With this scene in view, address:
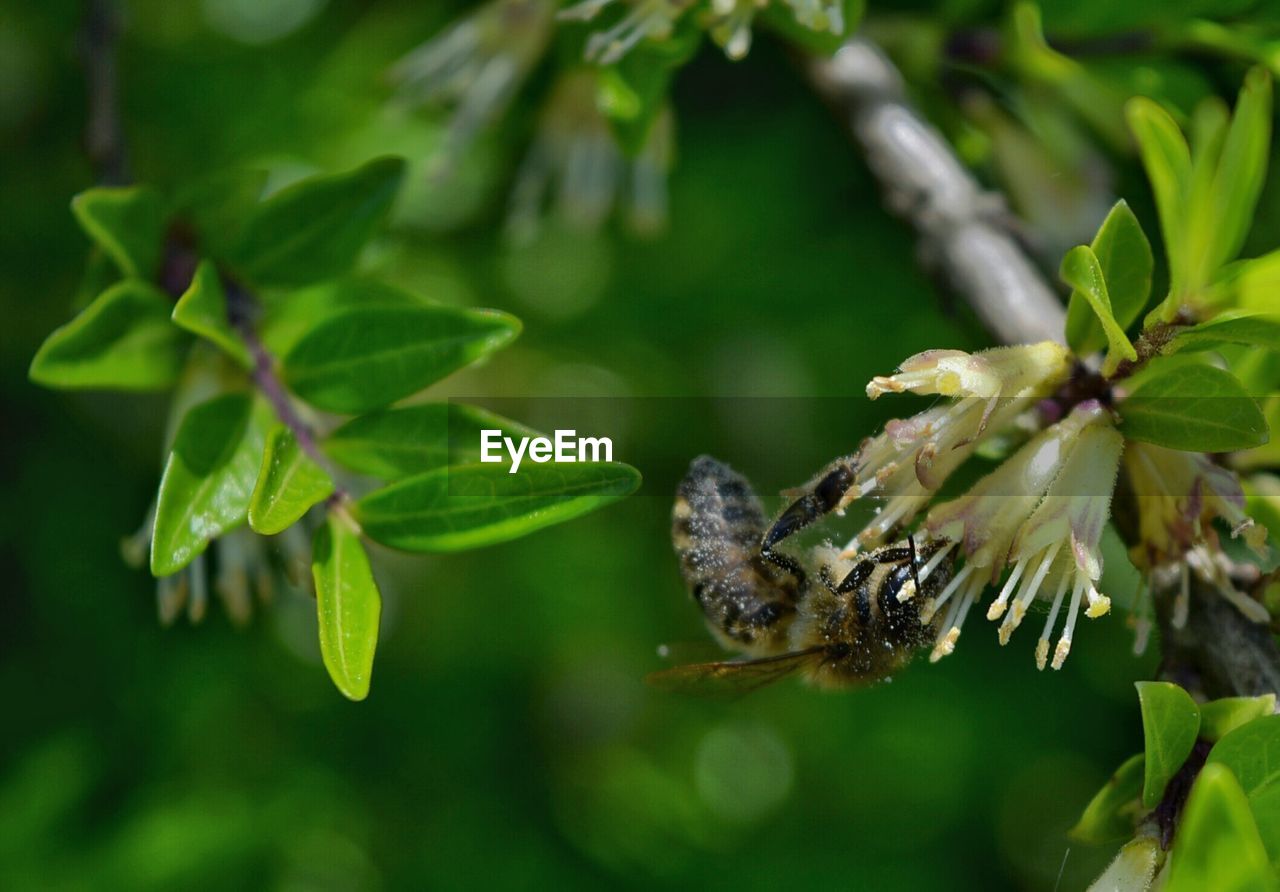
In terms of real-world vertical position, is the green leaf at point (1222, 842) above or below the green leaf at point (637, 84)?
below

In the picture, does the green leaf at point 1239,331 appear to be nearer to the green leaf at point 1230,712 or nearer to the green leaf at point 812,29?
the green leaf at point 1230,712

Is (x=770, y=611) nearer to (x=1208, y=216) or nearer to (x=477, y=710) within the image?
(x=1208, y=216)

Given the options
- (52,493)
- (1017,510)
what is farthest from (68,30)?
(1017,510)

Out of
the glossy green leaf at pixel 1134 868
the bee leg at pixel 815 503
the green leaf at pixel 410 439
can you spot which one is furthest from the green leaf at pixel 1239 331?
the green leaf at pixel 410 439

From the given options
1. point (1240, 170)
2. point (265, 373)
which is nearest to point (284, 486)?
point (265, 373)

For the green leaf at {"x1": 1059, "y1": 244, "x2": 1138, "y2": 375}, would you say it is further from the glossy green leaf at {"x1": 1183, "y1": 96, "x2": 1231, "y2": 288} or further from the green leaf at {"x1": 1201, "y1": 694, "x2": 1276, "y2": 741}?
the green leaf at {"x1": 1201, "y1": 694, "x2": 1276, "y2": 741}

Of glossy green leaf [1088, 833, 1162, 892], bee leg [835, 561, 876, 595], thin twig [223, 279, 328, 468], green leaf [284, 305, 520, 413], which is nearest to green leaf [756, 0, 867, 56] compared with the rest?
green leaf [284, 305, 520, 413]
